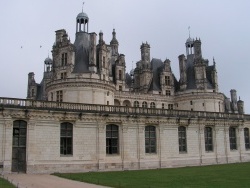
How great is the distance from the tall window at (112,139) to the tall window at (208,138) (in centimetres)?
1259

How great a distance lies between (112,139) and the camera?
31.7 m

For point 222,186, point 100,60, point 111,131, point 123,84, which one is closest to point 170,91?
point 123,84

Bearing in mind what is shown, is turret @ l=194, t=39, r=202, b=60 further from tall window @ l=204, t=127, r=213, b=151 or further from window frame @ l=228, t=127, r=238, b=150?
tall window @ l=204, t=127, r=213, b=151

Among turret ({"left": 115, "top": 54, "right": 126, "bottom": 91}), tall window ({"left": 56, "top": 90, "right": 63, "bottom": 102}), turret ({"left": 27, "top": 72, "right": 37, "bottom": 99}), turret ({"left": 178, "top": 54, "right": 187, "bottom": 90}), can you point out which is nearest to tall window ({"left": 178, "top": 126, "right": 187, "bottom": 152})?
tall window ({"left": 56, "top": 90, "right": 63, "bottom": 102})

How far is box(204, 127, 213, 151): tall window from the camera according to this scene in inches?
1528

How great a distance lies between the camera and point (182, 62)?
58.6 m

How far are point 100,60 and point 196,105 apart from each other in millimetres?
21173

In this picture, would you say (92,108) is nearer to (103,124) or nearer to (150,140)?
(103,124)

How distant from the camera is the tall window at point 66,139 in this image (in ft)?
95.2

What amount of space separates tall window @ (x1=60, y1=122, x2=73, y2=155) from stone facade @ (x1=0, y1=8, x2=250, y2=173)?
9 centimetres

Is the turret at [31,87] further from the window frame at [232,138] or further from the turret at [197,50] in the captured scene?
the window frame at [232,138]

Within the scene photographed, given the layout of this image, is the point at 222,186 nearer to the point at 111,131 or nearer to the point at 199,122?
the point at 111,131

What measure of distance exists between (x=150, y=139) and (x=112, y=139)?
4.54 metres

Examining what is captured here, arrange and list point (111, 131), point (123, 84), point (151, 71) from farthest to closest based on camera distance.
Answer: point (151, 71) < point (123, 84) < point (111, 131)
